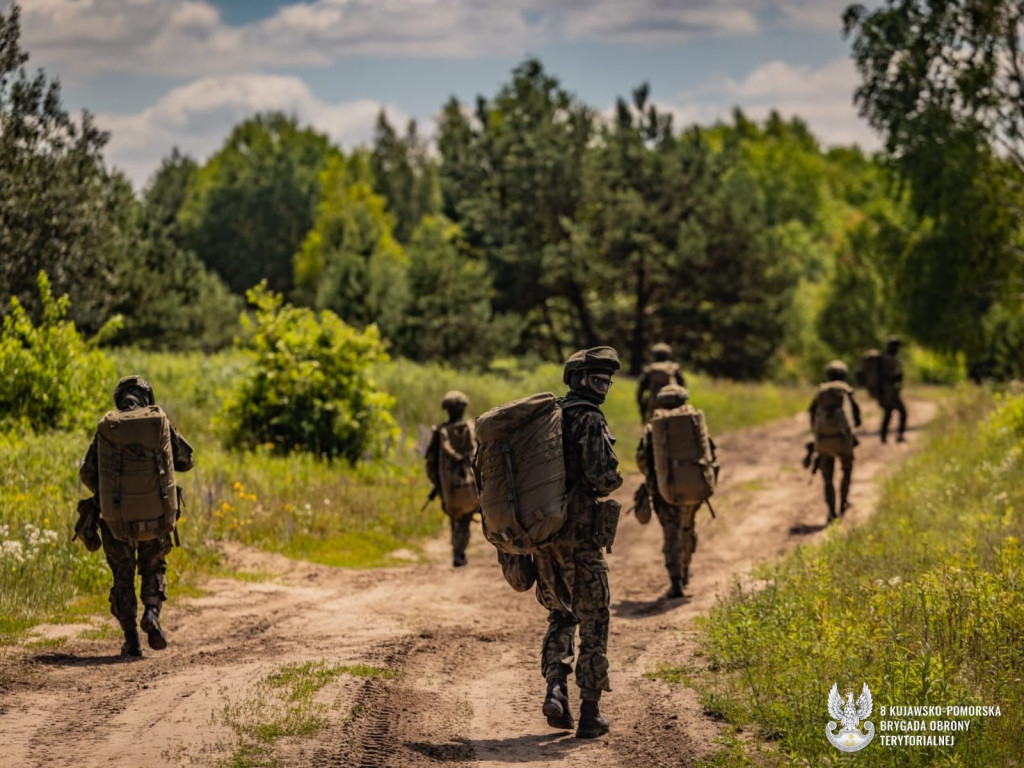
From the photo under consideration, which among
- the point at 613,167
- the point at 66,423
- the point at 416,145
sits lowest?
the point at 66,423

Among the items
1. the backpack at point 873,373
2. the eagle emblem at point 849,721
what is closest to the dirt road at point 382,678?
the eagle emblem at point 849,721

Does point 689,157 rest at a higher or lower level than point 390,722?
higher

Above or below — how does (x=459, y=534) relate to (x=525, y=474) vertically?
below

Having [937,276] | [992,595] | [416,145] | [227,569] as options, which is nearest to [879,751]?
[992,595]

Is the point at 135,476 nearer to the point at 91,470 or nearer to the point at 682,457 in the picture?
the point at 91,470

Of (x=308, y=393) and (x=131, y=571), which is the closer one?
(x=131, y=571)

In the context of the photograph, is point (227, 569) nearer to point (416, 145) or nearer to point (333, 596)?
point (333, 596)

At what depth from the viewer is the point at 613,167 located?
45.2 meters

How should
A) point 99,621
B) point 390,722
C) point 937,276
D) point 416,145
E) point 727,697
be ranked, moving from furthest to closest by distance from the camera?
point 416,145, point 937,276, point 99,621, point 727,697, point 390,722

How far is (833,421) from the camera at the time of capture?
16.2 meters

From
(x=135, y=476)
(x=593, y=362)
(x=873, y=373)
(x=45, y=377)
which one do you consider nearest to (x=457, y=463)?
(x=135, y=476)

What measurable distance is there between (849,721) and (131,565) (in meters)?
6.07

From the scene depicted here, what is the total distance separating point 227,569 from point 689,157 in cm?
3515

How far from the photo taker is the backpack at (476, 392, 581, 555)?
296 inches
